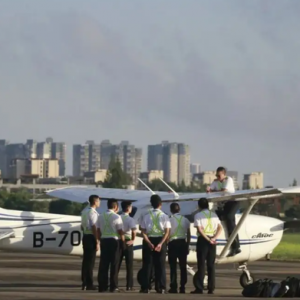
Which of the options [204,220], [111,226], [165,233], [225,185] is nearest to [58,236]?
[111,226]

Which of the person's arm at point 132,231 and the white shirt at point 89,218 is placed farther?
the white shirt at point 89,218

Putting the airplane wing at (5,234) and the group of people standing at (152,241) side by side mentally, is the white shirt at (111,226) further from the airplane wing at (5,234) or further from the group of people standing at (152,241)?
the airplane wing at (5,234)

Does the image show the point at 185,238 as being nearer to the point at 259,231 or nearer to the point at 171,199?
the point at 171,199

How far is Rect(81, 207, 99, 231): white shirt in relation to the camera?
21.3 meters

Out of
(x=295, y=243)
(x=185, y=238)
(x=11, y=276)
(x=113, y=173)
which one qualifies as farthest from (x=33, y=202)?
(x=185, y=238)

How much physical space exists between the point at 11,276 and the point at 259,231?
A: 580cm

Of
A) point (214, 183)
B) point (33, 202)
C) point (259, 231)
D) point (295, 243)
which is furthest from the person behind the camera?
point (33, 202)

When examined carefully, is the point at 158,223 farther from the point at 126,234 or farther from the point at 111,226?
the point at 111,226

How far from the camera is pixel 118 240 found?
69.2ft

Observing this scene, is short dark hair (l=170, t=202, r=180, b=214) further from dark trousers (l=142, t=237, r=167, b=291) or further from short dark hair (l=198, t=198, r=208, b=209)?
dark trousers (l=142, t=237, r=167, b=291)

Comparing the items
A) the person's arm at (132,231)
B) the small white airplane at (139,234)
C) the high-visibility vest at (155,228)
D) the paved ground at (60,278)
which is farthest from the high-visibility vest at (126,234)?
the small white airplane at (139,234)

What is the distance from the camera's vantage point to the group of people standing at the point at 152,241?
68.8 feet

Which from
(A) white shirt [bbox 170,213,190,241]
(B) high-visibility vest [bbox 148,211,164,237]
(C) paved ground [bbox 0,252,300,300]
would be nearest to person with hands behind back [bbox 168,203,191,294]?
(A) white shirt [bbox 170,213,190,241]

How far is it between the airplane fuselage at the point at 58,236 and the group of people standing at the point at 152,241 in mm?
1344
